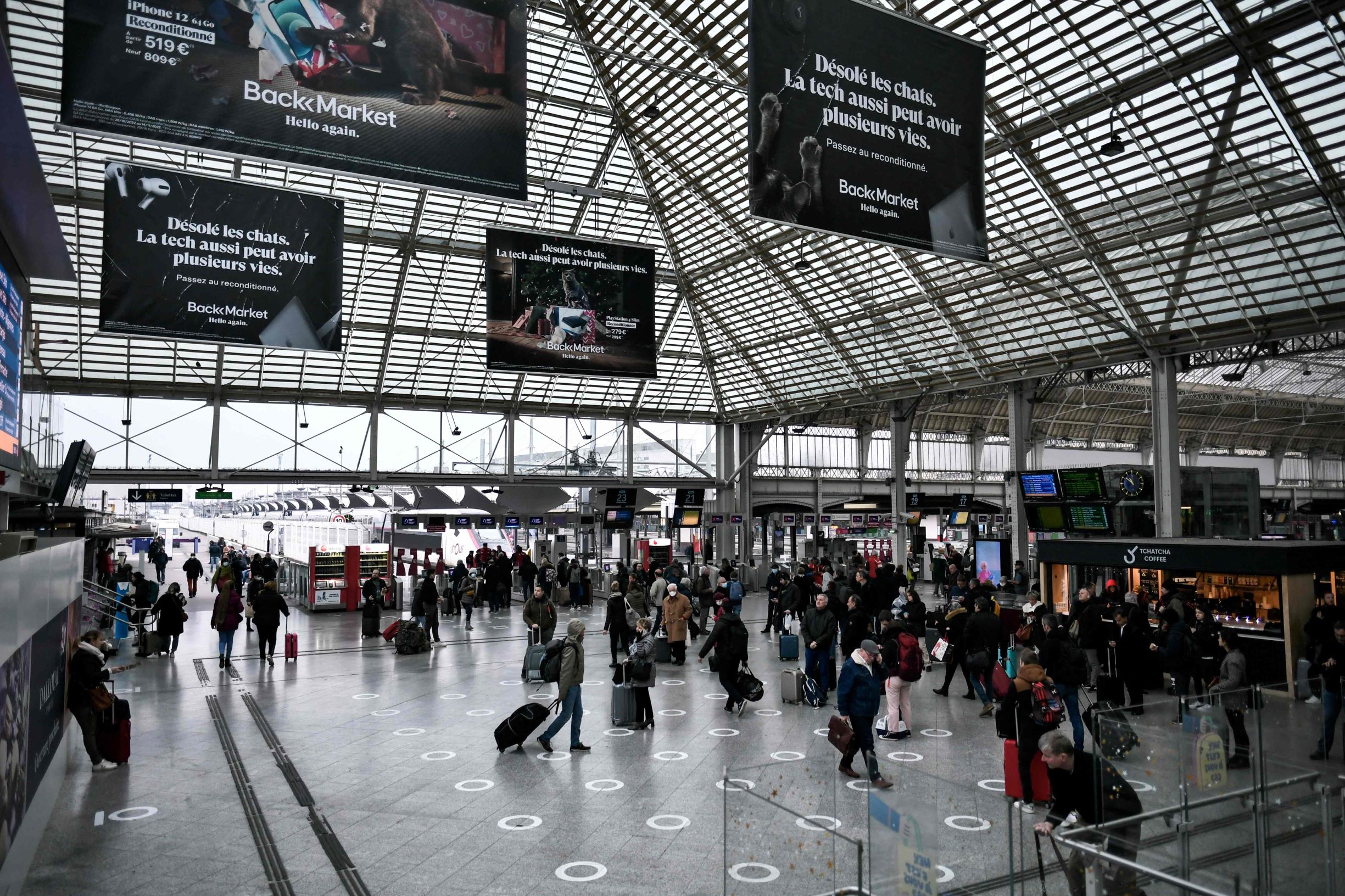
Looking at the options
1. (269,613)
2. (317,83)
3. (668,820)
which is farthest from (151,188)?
(668,820)

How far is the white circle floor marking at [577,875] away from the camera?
632 centimetres

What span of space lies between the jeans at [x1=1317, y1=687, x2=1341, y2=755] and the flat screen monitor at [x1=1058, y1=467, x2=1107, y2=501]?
1516 centimetres

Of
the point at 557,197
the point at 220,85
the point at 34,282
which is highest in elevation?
the point at 557,197

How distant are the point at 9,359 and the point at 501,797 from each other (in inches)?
218

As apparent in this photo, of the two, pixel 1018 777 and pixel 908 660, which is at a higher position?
pixel 908 660

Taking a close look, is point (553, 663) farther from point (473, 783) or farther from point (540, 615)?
point (540, 615)

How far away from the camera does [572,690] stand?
990 centimetres

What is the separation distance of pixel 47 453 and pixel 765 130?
53.9ft

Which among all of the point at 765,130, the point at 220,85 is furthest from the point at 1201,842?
the point at 220,85

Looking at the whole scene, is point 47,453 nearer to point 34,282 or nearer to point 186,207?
point 186,207

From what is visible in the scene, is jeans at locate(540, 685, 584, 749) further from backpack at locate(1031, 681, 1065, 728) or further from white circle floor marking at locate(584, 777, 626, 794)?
backpack at locate(1031, 681, 1065, 728)

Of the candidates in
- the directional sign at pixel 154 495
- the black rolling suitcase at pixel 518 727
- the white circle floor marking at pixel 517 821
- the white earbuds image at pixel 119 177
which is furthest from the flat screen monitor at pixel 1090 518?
the directional sign at pixel 154 495

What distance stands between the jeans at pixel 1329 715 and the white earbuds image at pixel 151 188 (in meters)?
13.2

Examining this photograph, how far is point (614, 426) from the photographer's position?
37781 millimetres
